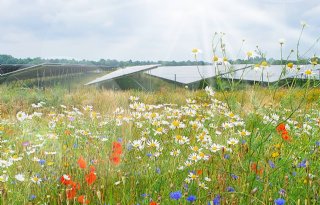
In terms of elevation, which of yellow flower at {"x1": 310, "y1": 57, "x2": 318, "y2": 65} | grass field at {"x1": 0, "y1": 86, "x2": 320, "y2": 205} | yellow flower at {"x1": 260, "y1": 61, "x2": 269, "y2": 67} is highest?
yellow flower at {"x1": 310, "y1": 57, "x2": 318, "y2": 65}

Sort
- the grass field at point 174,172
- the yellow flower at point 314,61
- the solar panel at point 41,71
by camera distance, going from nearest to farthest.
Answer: the grass field at point 174,172, the yellow flower at point 314,61, the solar panel at point 41,71

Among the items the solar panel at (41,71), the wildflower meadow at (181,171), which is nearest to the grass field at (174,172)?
A: the wildflower meadow at (181,171)

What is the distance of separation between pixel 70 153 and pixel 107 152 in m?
0.34

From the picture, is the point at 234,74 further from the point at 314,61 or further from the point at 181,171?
the point at 181,171

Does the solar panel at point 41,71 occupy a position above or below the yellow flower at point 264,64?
below

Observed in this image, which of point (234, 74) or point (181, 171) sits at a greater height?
point (234, 74)

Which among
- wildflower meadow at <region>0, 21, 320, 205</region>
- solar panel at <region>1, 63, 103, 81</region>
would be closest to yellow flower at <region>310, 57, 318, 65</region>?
wildflower meadow at <region>0, 21, 320, 205</region>

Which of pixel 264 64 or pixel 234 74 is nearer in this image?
pixel 264 64

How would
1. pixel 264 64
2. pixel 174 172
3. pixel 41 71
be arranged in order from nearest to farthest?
pixel 264 64 → pixel 174 172 → pixel 41 71

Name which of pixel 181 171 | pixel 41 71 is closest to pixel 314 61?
pixel 181 171

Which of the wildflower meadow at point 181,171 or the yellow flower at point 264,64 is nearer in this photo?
the wildflower meadow at point 181,171

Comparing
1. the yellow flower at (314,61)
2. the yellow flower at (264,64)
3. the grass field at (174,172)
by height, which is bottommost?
the grass field at (174,172)

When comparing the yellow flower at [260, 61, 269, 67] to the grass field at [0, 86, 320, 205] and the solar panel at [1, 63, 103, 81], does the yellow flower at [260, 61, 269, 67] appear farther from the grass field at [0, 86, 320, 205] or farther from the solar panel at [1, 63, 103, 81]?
the solar panel at [1, 63, 103, 81]

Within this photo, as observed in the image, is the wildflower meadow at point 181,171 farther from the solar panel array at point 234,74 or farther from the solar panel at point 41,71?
the solar panel at point 41,71
